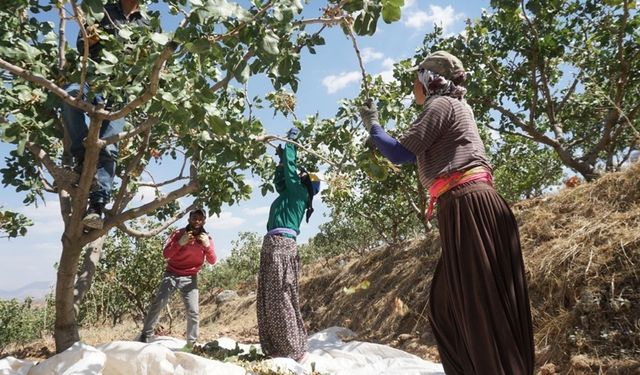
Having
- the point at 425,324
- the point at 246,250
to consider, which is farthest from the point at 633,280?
the point at 246,250

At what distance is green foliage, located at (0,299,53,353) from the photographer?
19.2m

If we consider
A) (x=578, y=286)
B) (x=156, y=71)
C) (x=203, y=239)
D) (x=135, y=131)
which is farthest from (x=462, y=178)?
(x=203, y=239)

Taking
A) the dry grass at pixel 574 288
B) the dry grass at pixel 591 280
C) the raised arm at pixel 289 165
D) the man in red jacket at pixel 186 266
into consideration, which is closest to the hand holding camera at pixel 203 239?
the man in red jacket at pixel 186 266

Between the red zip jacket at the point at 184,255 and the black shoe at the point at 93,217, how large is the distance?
222 cm

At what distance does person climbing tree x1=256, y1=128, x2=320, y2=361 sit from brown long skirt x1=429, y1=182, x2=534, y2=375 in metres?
1.96

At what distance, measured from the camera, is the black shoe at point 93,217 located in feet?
9.83

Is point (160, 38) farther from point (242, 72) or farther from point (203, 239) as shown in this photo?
point (203, 239)

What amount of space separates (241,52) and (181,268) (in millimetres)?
4104

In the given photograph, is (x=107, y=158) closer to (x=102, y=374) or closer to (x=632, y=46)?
(x=102, y=374)

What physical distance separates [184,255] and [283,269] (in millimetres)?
1888

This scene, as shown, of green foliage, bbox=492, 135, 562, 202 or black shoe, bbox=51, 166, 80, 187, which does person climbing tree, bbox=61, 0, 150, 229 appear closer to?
black shoe, bbox=51, 166, 80, 187

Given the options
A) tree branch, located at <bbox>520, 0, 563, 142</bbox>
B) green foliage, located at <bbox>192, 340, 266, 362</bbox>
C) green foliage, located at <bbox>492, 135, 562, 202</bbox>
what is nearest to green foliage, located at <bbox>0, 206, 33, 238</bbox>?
green foliage, located at <bbox>192, 340, 266, 362</bbox>

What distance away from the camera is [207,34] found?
1.73 meters

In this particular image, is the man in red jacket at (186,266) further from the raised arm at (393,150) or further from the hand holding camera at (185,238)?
the raised arm at (393,150)
